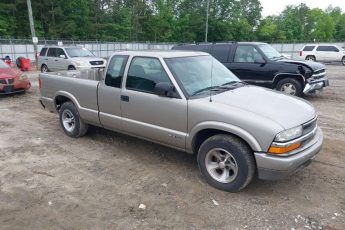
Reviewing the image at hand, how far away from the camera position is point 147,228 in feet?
12.0

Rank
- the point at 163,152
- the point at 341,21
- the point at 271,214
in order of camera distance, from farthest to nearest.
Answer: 1. the point at 341,21
2. the point at 163,152
3. the point at 271,214

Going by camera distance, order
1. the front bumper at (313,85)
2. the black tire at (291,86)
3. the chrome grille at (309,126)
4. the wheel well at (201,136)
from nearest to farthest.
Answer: the chrome grille at (309,126), the wheel well at (201,136), the front bumper at (313,85), the black tire at (291,86)

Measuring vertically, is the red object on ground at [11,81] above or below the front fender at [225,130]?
below

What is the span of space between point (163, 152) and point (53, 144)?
2188 millimetres

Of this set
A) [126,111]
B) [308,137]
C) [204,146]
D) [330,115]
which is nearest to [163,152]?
[126,111]

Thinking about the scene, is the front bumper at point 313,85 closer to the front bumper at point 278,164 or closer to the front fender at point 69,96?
the front bumper at point 278,164

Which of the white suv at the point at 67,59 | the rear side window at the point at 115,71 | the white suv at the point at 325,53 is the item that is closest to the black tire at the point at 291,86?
the rear side window at the point at 115,71

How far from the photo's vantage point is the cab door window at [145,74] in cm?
501

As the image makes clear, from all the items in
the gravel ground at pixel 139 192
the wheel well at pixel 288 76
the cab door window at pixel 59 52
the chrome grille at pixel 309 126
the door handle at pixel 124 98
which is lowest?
the gravel ground at pixel 139 192

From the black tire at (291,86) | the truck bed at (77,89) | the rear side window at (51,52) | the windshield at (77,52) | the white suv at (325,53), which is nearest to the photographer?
the truck bed at (77,89)

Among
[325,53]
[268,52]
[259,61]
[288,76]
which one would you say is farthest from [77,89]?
[325,53]

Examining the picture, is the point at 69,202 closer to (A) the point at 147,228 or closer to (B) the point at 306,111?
(A) the point at 147,228

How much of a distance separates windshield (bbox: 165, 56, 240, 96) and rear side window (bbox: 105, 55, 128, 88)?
35.0 inches

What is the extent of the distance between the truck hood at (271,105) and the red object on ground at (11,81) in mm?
9039
